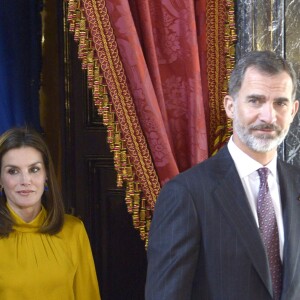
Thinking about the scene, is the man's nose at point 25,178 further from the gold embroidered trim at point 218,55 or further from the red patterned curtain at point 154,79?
the gold embroidered trim at point 218,55

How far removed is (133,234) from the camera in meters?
3.46

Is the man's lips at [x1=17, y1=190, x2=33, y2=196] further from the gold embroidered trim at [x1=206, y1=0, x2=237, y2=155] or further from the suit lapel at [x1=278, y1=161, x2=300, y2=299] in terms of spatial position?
the suit lapel at [x1=278, y1=161, x2=300, y2=299]

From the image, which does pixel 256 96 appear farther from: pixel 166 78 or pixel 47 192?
pixel 47 192

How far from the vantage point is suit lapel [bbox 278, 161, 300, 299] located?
2053 mm

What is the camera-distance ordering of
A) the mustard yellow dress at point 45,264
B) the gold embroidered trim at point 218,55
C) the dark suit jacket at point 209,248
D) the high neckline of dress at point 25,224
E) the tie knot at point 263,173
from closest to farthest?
the dark suit jacket at point 209,248 < the tie knot at point 263,173 < the mustard yellow dress at point 45,264 < the high neckline of dress at point 25,224 < the gold embroidered trim at point 218,55

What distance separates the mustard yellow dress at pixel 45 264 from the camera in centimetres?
247

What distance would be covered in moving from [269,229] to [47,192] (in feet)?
2.97

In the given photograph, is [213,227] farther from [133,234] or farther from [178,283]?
[133,234]

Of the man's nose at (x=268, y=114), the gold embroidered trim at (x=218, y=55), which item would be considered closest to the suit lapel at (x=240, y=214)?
the man's nose at (x=268, y=114)

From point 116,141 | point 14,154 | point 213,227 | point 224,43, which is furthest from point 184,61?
point 213,227

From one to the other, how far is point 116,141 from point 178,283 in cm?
77

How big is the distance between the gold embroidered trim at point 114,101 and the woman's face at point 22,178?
0.88 feet

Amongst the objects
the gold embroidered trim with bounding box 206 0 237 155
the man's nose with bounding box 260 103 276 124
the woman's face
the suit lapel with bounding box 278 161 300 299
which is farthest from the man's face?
the woman's face

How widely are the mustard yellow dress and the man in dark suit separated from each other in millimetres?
536
